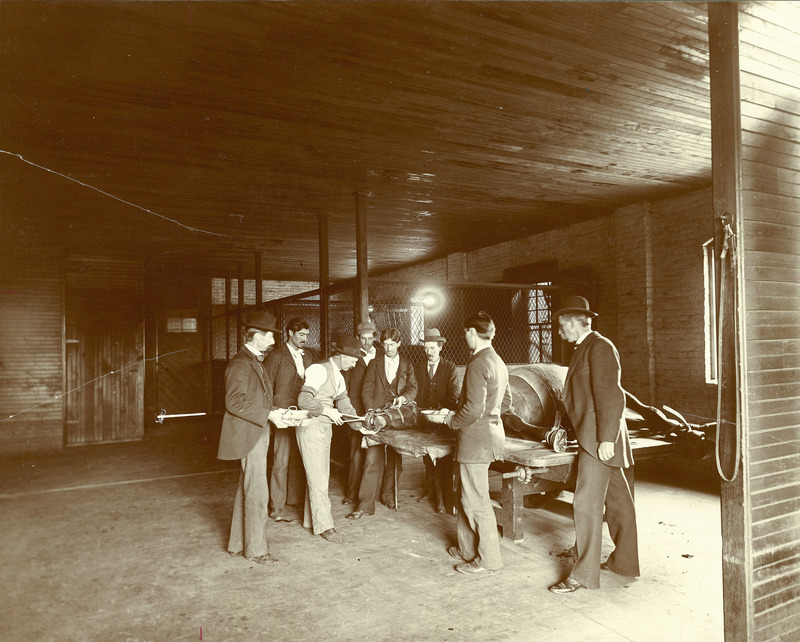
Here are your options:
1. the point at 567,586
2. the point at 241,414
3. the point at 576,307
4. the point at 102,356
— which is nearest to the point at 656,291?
the point at 576,307

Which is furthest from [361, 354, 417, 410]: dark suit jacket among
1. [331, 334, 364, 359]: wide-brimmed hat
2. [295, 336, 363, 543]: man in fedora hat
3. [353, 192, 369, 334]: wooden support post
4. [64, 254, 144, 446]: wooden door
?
[64, 254, 144, 446]: wooden door

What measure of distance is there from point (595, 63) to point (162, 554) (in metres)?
5.76

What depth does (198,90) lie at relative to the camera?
4.85 metres

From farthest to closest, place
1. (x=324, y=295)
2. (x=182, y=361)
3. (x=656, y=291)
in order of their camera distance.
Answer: (x=182, y=361) → (x=656, y=291) → (x=324, y=295)

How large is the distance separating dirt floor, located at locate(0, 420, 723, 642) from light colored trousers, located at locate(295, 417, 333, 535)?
0.72 ft

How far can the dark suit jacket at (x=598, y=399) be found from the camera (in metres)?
4.20

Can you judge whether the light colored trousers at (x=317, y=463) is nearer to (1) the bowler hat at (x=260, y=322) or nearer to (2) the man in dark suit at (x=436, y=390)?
(1) the bowler hat at (x=260, y=322)

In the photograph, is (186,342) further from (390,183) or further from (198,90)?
(198,90)

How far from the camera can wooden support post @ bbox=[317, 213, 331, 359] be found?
344 inches

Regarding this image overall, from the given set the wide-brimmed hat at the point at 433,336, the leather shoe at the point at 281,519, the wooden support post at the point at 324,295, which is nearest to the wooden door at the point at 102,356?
the wooden support post at the point at 324,295

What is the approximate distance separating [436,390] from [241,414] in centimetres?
265

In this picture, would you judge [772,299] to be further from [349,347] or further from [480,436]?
[349,347]

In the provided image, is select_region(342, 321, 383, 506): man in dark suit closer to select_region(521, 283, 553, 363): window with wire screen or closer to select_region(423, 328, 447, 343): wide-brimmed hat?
select_region(423, 328, 447, 343): wide-brimmed hat

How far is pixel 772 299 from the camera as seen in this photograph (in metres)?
3.37
